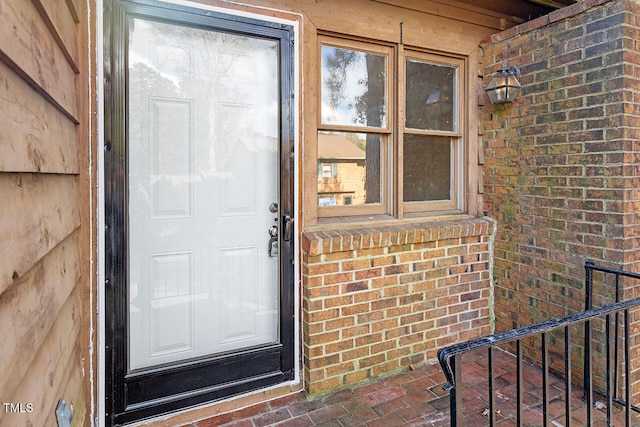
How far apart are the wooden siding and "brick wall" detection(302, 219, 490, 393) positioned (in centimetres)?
122

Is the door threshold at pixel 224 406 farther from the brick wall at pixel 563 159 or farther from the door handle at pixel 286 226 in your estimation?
the brick wall at pixel 563 159

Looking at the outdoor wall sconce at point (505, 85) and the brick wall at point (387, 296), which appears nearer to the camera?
the brick wall at point (387, 296)

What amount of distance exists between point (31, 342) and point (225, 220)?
1314mm

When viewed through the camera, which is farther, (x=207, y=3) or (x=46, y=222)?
(x=207, y=3)

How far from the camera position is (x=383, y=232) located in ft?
8.13

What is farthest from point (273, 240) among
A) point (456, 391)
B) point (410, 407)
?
point (456, 391)

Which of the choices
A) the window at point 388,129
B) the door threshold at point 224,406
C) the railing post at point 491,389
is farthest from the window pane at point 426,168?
the railing post at point 491,389

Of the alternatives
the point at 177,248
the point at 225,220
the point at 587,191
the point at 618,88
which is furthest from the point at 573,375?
the point at 177,248

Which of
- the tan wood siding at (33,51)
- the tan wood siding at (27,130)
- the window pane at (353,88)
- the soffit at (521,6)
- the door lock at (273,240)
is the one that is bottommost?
the door lock at (273,240)

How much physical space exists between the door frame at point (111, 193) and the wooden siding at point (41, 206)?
9 centimetres

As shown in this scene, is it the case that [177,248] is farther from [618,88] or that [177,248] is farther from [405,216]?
[618,88]

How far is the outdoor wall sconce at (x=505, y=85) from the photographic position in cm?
267

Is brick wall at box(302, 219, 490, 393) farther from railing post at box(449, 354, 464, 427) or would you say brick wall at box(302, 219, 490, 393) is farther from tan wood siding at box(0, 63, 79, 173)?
tan wood siding at box(0, 63, 79, 173)

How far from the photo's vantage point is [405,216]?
2.75 m
